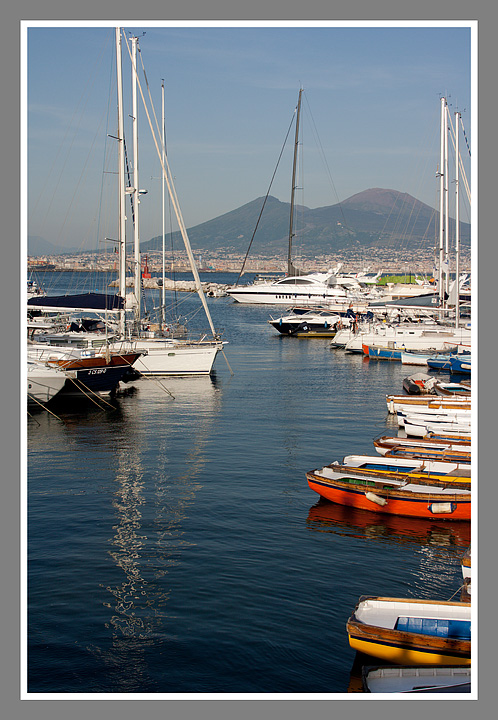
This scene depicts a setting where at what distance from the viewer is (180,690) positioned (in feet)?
29.3

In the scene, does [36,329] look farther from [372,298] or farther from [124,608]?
[372,298]

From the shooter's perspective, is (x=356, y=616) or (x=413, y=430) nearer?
(x=356, y=616)

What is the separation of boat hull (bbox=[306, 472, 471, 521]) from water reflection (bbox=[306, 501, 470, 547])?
144 millimetres

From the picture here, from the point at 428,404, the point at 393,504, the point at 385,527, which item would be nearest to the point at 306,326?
the point at 428,404

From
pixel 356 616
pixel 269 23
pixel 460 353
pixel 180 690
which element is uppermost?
pixel 269 23

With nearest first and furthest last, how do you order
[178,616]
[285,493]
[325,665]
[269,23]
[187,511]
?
[269,23]
[325,665]
[178,616]
[187,511]
[285,493]

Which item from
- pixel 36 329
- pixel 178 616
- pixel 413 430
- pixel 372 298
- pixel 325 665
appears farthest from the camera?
pixel 372 298

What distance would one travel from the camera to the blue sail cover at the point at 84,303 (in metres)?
31.7

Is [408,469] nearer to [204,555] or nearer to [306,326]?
[204,555]

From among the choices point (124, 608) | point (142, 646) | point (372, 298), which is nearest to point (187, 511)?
point (124, 608)

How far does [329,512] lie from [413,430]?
776 cm

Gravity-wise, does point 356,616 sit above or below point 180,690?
above

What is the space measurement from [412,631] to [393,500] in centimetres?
616

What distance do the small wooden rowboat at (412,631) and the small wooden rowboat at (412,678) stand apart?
0.20 metres
